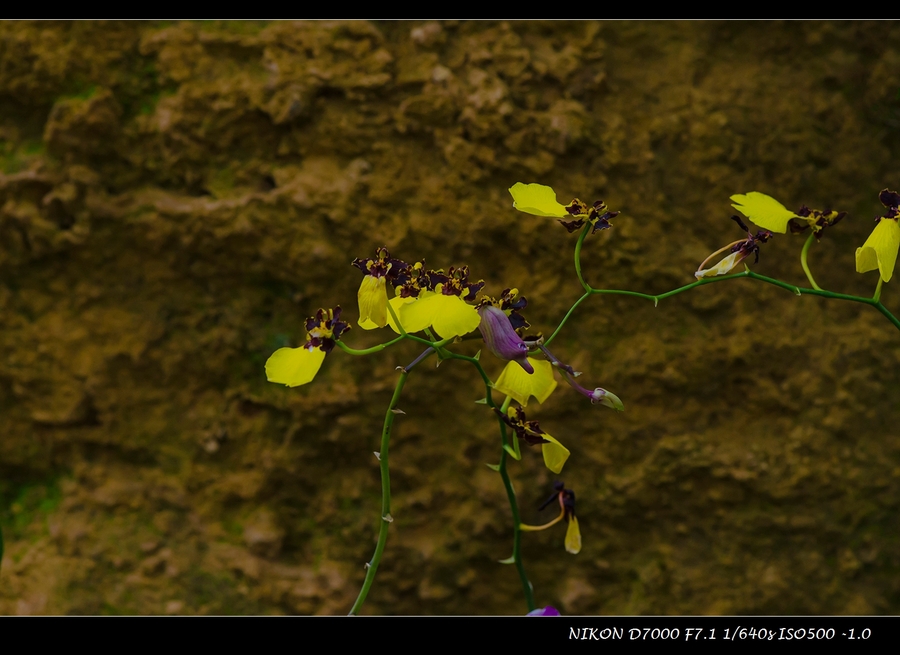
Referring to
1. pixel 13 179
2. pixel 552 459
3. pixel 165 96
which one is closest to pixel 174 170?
pixel 165 96

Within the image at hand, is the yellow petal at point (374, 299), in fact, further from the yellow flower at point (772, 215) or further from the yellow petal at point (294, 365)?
the yellow flower at point (772, 215)

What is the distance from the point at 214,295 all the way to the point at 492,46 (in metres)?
0.50

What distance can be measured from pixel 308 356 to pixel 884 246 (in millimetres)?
449

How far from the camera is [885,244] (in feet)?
1.96

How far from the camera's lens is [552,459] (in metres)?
0.62

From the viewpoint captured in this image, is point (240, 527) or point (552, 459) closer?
point (552, 459)

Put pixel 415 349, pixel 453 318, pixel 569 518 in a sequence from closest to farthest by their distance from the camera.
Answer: pixel 453 318 < pixel 569 518 < pixel 415 349

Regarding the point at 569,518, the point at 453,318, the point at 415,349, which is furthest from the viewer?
the point at 415,349

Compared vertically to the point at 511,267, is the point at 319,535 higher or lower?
lower

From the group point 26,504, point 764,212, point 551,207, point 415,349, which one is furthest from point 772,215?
point 26,504

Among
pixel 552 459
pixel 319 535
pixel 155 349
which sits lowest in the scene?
pixel 319 535

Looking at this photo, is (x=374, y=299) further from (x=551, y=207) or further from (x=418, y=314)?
(x=551, y=207)

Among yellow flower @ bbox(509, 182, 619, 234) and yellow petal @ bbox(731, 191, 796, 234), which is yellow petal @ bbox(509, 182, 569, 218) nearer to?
yellow flower @ bbox(509, 182, 619, 234)

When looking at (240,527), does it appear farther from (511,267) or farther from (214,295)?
(511,267)
